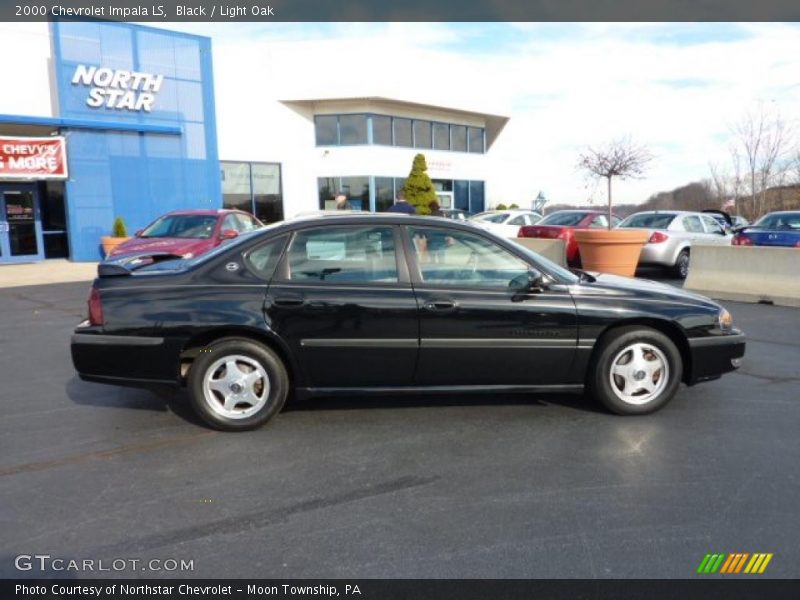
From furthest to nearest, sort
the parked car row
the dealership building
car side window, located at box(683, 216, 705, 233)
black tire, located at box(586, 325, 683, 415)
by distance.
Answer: the dealership building
car side window, located at box(683, 216, 705, 233)
the parked car row
black tire, located at box(586, 325, 683, 415)

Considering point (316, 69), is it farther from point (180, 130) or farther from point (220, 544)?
point (220, 544)

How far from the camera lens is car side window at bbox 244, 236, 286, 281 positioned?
4367mm

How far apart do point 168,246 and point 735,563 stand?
31.7ft

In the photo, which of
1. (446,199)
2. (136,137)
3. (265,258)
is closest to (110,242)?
(136,137)

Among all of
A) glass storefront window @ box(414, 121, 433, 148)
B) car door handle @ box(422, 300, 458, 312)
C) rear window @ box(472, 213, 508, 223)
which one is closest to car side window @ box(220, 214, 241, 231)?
car door handle @ box(422, 300, 458, 312)

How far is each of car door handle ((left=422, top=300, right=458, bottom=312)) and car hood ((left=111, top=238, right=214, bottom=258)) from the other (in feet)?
22.3

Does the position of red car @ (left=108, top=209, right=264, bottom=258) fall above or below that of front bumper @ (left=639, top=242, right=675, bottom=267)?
above

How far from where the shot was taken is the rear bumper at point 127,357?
4230 mm

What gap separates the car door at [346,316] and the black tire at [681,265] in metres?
10.3

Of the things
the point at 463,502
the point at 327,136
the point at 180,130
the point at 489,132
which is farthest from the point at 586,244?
the point at 489,132

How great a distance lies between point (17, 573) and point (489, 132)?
36.6 metres

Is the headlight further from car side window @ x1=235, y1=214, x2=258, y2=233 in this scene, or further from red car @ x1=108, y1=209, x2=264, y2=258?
car side window @ x1=235, y1=214, x2=258, y2=233

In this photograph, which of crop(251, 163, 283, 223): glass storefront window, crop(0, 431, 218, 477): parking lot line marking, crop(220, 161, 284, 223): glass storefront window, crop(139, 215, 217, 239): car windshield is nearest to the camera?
crop(0, 431, 218, 477): parking lot line marking

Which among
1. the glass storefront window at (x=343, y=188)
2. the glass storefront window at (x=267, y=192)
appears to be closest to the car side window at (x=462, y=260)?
the glass storefront window at (x=267, y=192)
